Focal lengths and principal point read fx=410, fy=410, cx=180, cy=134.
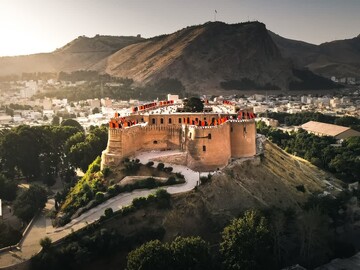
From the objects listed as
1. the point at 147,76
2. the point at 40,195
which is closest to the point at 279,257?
the point at 40,195

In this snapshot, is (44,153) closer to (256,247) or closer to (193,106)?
(193,106)

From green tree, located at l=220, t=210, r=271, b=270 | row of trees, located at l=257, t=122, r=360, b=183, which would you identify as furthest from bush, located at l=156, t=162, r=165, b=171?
row of trees, located at l=257, t=122, r=360, b=183

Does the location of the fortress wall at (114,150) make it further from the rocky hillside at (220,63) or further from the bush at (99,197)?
the rocky hillside at (220,63)

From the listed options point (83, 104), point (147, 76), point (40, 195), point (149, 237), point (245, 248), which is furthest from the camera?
point (147, 76)

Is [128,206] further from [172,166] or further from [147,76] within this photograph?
[147,76]

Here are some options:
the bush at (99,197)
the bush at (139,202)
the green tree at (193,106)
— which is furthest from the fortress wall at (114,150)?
the green tree at (193,106)
